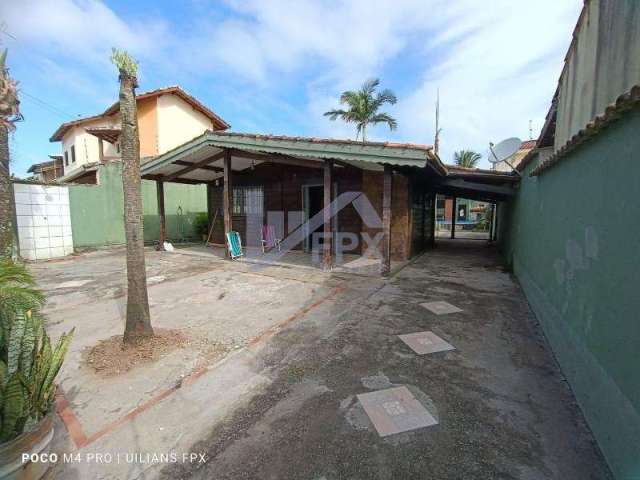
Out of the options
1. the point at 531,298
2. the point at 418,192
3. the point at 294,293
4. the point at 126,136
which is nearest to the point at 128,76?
the point at 126,136

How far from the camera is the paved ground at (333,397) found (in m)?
1.88

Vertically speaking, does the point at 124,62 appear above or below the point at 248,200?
above

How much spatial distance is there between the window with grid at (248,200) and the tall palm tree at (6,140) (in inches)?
289

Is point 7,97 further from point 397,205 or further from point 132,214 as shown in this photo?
point 397,205

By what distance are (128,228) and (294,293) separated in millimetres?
2995

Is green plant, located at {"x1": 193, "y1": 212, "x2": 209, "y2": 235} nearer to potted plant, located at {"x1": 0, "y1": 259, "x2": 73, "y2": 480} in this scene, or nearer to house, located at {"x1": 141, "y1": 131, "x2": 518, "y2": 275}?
house, located at {"x1": 141, "y1": 131, "x2": 518, "y2": 275}

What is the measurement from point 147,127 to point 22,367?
669 inches

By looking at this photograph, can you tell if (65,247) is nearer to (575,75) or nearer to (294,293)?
(294,293)

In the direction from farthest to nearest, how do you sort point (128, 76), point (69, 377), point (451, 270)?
point (451, 270)
point (128, 76)
point (69, 377)

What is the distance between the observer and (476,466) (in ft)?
6.07

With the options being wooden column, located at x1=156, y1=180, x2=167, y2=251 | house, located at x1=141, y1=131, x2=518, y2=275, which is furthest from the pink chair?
wooden column, located at x1=156, y1=180, x2=167, y2=251

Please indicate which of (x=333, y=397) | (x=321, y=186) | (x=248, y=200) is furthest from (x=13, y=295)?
(x=248, y=200)

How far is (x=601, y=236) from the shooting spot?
232 centimetres

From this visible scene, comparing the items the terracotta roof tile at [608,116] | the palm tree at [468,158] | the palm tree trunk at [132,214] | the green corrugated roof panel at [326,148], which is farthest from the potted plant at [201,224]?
the palm tree at [468,158]
